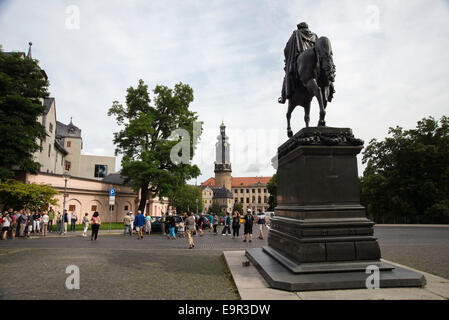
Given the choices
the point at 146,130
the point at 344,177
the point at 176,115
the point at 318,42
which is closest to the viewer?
the point at 344,177

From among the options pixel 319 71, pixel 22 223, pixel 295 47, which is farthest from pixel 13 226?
pixel 319 71

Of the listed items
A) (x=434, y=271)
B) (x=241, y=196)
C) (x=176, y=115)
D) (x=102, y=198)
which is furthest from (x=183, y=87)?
(x=241, y=196)

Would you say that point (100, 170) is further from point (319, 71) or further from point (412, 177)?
point (319, 71)

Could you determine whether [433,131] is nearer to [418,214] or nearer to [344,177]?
[418,214]

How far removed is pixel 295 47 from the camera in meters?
8.02

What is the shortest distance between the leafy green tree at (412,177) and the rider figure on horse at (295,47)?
35.7 meters

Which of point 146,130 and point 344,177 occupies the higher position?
point 146,130

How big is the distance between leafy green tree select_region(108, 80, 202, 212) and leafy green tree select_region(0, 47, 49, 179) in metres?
8.10

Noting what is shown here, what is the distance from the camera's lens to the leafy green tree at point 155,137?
29141 millimetres

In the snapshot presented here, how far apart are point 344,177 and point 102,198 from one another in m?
38.8

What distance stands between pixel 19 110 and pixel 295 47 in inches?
1006

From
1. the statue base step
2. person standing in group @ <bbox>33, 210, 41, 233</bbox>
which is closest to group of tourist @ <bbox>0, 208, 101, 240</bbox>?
person standing in group @ <bbox>33, 210, 41, 233</bbox>

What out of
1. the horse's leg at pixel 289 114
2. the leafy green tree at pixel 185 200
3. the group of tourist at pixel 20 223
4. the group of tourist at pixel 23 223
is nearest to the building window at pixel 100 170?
the leafy green tree at pixel 185 200

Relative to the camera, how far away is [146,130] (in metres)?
30.5
